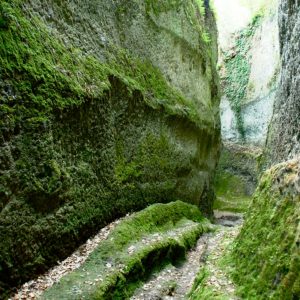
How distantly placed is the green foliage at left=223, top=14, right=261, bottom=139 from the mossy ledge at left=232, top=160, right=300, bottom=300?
2606cm

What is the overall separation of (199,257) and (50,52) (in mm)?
7156

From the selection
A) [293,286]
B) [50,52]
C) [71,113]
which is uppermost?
[50,52]

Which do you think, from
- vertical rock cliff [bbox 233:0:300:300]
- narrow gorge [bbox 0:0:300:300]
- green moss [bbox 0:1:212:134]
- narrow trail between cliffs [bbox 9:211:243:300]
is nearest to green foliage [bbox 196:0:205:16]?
narrow gorge [bbox 0:0:300:300]

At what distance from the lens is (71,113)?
9.75 metres

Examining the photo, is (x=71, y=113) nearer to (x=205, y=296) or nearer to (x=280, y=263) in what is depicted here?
(x=205, y=296)

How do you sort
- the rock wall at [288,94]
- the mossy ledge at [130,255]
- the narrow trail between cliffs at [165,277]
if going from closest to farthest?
the narrow trail between cliffs at [165,277], the mossy ledge at [130,255], the rock wall at [288,94]

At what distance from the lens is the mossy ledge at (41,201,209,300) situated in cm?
805

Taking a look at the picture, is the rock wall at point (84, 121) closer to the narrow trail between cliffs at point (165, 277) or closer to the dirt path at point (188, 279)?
the narrow trail between cliffs at point (165, 277)

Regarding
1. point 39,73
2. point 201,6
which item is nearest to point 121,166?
point 39,73

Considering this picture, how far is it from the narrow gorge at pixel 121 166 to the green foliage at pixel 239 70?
15.7 meters

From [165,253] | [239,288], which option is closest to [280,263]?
[239,288]

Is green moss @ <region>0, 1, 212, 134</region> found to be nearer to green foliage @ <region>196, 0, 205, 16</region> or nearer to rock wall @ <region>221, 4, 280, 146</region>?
green foliage @ <region>196, 0, 205, 16</region>

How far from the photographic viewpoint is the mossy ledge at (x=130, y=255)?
317 inches

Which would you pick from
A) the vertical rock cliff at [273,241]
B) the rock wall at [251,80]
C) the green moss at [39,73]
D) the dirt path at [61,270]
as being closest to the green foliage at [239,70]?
the rock wall at [251,80]
